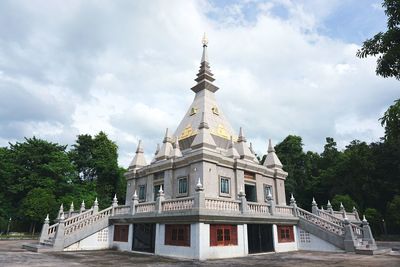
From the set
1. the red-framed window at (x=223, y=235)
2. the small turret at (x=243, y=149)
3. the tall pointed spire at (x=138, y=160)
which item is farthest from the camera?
the tall pointed spire at (x=138, y=160)

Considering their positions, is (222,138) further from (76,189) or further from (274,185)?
(76,189)

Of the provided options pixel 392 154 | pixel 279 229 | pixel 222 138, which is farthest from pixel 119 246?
pixel 392 154

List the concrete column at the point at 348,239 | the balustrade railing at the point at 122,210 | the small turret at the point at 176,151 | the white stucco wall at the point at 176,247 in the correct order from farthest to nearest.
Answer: the small turret at the point at 176,151
the balustrade railing at the point at 122,210
the concrete column at the point at 348,239
the white stucco wall at the point at 176,247

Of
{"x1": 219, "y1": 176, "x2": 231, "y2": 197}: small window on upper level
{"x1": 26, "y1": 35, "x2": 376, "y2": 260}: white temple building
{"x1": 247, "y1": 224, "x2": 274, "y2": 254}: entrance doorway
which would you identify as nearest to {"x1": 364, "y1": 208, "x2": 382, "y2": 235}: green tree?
{"x1": 26, "y1": 35, "x2": 376, "y2": 260}: white temple building

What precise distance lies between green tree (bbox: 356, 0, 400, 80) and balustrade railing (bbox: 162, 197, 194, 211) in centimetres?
968

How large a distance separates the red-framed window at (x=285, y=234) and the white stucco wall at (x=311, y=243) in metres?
0.67

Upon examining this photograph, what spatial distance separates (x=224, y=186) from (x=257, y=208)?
481 cm

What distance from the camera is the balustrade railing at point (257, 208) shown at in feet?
53.1

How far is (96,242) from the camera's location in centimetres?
1842

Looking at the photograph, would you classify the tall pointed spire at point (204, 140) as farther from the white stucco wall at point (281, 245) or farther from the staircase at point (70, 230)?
the staircase at point (70, 230)

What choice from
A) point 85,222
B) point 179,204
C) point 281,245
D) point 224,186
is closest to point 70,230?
point 85,222

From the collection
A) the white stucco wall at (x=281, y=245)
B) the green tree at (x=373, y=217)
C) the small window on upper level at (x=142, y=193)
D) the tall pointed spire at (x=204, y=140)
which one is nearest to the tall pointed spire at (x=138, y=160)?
the small window on upper level at (x=142, y=193)

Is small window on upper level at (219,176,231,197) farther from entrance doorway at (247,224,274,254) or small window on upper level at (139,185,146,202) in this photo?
small window on upper level at (139,185,146,202)

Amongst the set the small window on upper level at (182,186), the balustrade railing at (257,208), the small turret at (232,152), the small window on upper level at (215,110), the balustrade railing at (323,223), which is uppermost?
the small window on upper level at (215,110)
